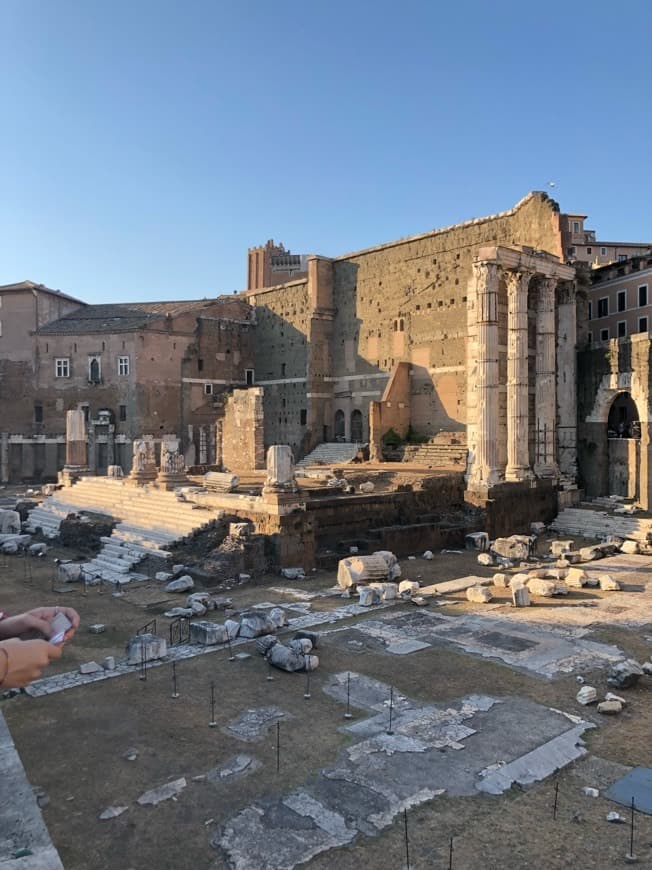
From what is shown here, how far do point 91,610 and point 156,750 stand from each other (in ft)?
22.7

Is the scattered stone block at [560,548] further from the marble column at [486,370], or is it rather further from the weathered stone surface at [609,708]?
the weathered stone surface at [609,708]

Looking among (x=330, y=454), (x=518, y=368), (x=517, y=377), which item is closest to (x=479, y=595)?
(x=517, y=377)

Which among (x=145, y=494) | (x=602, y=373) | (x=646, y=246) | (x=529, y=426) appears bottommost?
(x=145, y=494)

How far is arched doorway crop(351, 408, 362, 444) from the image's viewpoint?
38.1 metres

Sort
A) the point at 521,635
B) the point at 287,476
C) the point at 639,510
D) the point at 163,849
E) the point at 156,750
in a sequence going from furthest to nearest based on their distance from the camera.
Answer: the point at 639,510 < the point at 287,476 < the point at 521,635 < the point at 156,750 < the point at 163,849

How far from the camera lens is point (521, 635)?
493 inches

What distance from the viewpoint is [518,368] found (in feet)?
86.2

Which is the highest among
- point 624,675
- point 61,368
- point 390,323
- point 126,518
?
point 390,323

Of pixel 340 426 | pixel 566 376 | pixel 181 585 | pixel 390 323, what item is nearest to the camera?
pixel 181 585

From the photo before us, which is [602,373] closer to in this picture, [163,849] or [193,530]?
[193,530]

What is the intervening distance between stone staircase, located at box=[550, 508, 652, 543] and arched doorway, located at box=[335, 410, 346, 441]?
15.1 m

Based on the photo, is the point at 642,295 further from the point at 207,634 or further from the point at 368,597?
the point at 207,634

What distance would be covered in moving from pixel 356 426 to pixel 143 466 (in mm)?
15448

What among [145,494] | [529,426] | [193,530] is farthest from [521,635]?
[529,426]
